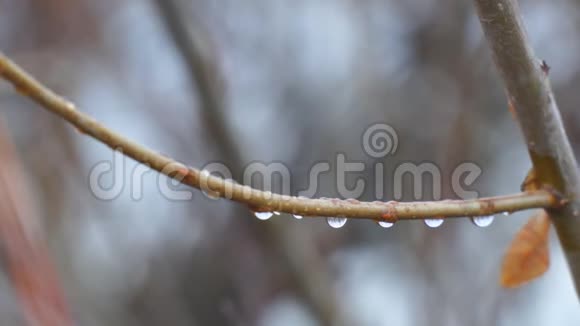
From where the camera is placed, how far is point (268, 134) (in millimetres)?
2326

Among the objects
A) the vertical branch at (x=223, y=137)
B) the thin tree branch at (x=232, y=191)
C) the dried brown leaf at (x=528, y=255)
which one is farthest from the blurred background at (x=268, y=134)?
the thin tree branch at (x=232, y=191)

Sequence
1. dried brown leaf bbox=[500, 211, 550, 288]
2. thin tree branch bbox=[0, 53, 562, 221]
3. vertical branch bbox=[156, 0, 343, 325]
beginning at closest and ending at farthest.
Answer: thin tree branch bbox=[0, 53, 562, 221]
dried brown leaf bbox=[500, 211, 550, 288]
vertical branch bbox=[156, 0, 343, 325]

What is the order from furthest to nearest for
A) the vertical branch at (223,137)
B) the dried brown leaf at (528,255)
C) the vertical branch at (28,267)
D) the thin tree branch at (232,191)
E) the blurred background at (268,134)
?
the blurred background at (268,134)
the vertical branch at (223,137)
the dried brown leaf at (528,255)
the vertical branch at (28,267)
the thin tree branch at (232,191)

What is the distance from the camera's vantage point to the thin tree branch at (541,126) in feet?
2.54

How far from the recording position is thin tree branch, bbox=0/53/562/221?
0.62 m

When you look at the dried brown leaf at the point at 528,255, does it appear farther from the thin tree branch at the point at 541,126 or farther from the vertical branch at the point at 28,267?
the vertical branch at the point at 28,267

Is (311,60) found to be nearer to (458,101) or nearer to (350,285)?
(458,101)

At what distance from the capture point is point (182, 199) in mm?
2287

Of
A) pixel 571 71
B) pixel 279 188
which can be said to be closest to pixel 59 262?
pixel 279 188

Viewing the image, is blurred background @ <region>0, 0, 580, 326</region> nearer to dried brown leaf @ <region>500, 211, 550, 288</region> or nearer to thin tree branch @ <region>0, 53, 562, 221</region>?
dried brown leaf @ <region>500, 211, 550, 288</region>

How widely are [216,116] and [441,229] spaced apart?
66 cm

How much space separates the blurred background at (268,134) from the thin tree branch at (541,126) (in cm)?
105

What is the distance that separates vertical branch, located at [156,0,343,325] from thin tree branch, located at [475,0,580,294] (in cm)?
84

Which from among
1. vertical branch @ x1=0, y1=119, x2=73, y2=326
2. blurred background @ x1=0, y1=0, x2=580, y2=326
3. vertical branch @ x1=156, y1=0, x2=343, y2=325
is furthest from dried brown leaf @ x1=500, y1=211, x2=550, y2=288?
blurred background @ x1=0, y1=0, x2=580, y2=326
